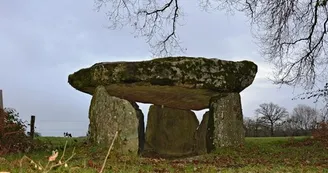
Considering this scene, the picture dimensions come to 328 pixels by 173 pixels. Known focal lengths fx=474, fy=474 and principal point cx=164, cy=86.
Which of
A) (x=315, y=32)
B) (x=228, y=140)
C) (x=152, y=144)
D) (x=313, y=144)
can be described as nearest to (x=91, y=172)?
(x=228, y=140)

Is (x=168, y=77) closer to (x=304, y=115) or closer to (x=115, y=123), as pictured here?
(x=115, y=123)

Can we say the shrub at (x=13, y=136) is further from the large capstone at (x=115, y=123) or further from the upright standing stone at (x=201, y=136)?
the upright standing stone at (x=201, y=136)

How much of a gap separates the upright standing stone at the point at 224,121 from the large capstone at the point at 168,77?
11.7 inches

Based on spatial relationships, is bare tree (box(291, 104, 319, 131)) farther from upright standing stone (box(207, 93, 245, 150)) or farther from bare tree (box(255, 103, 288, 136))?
upright standing stone (box(207, 93, 245, 150))

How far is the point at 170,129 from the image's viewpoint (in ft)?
58.4

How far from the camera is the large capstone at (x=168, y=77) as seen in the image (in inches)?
533

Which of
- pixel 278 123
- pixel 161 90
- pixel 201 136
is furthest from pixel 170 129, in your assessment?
pixel 278 123

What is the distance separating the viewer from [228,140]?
14336 millimetres

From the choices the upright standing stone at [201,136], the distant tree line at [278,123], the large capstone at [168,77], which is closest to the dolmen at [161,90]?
the large capstone at [168,77]

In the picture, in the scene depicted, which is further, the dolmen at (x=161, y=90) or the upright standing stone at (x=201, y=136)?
the upright standing stone at (x=201, y=136)

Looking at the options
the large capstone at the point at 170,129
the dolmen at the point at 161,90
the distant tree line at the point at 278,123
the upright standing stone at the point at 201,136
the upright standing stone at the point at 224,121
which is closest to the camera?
the dolmen at the point at 161,90

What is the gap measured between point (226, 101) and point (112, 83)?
3.51 m

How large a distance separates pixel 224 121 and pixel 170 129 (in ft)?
12.5

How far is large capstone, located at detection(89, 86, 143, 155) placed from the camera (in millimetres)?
13180
